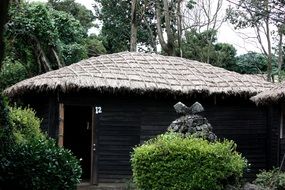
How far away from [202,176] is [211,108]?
530 cm

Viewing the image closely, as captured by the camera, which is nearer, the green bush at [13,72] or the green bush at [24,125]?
the green bush at [24,125]

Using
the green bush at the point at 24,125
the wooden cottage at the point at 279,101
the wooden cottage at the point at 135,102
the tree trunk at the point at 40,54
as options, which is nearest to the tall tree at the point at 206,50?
the tree trunk at the point at 40,54

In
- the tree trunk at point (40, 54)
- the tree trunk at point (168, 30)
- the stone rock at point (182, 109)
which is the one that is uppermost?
the tree trunk at point (168, 30)

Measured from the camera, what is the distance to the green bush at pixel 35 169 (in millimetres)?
7461

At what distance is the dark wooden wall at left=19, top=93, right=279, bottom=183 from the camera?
13445 millimetres

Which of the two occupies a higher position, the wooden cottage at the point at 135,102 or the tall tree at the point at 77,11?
the tall tree at the point at 77,11

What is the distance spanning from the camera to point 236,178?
9562 mm

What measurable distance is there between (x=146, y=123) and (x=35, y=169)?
21.4 ft

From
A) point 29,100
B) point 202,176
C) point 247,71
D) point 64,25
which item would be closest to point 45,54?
point 64,25

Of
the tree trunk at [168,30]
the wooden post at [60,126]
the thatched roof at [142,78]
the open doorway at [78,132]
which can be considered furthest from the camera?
the tree trunk at [168,30]

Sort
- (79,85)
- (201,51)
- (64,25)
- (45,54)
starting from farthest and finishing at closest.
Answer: (201,51) → (64,25) → (45,54) → (79,85)

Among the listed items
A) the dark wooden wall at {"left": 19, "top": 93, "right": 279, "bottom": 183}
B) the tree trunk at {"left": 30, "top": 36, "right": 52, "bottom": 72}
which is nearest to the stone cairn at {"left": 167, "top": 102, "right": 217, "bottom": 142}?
the dark wooden wall at {"left": 19, "top": 93, "right": 279, "bottom": 183}

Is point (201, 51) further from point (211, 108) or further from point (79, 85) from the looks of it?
point (79, 85)

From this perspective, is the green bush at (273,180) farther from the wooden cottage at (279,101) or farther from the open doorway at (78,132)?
the open doorway at (78,132)
